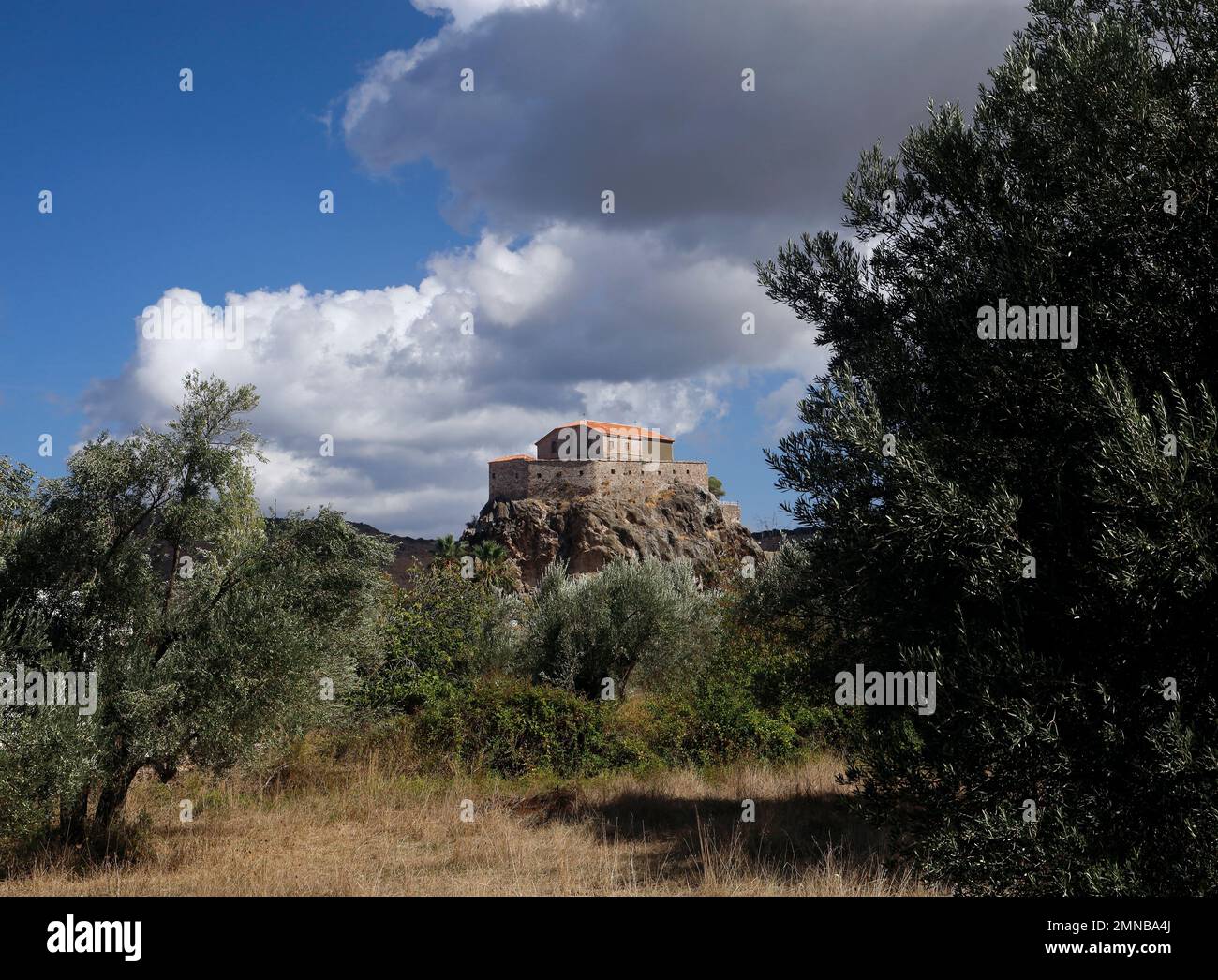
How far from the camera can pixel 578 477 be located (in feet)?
272

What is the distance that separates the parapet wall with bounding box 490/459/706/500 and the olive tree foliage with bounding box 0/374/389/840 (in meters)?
69.2

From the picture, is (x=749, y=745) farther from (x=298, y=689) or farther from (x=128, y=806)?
(x=128, y=806)

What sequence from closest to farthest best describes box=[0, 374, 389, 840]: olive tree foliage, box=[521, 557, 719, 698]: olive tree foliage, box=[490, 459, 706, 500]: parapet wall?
box=[0, 374, 389, 840]: olive tree foliage → box=[521, 557, 719, 698]: olive tree foliage → box=[490, 459, 706, 500]: parapet wall

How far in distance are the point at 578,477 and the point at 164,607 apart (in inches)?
2790

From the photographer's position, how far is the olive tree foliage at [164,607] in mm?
10789

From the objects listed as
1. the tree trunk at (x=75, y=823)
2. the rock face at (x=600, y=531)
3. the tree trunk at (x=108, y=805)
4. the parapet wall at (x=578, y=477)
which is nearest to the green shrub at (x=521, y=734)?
the tree trunk at (x=108, y=805)

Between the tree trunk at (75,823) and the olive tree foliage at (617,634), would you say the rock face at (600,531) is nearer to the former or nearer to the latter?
the olive tree foliage at (617,634)

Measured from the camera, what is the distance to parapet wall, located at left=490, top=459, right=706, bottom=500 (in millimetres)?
82500

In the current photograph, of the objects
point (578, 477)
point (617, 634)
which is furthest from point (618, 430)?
point (617, 634)

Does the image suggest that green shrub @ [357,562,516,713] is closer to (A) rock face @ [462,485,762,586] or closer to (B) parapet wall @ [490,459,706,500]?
(A) rock face @ [462,485,762,586]

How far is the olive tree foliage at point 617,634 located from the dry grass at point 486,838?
6437mm

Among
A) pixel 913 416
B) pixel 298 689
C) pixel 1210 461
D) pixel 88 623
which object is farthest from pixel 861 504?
pixel 88 623

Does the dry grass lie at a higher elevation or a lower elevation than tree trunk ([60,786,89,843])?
lower

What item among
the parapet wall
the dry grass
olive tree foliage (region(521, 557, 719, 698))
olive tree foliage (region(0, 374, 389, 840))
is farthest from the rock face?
olive tree foliage (region(0, 374, 389, 840))
